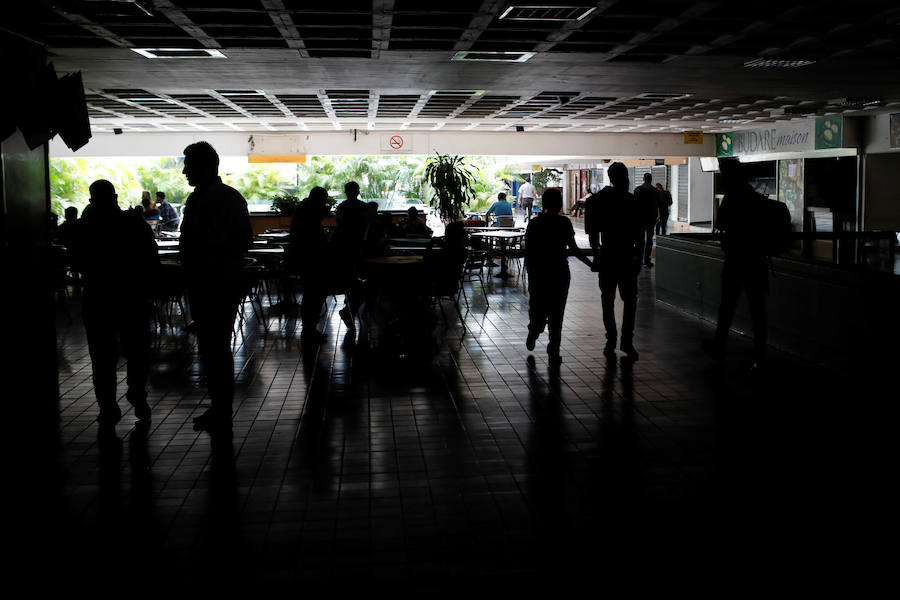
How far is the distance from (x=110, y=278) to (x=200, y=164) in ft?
3.08

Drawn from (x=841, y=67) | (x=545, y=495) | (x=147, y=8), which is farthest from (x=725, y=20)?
(x=545, y=495)

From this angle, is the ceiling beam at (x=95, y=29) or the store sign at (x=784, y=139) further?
the store sign at (x=784, y=139)

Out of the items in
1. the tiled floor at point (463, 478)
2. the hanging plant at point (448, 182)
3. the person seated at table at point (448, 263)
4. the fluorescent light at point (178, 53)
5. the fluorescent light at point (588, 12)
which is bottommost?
the tiled floor at point (463, 478)

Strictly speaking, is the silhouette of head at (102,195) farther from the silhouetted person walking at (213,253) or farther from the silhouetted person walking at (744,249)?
the silhouetted person walking at (744,249)

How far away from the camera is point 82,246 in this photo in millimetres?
5418

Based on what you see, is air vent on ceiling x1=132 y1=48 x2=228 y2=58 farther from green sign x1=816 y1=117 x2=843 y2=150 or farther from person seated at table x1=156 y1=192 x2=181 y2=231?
green sign x1=816 y1=117 x2=843 y2=150

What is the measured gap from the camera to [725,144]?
78.6ft

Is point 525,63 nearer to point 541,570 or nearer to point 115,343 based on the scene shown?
point 115,343

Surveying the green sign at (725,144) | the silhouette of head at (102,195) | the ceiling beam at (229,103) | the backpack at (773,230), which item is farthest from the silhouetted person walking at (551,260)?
the green sign at (725,144)

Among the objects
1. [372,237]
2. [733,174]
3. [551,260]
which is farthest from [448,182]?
[733,174]

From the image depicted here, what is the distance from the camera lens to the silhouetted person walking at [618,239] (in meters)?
7.43

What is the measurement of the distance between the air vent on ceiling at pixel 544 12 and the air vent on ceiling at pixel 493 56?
2069mm

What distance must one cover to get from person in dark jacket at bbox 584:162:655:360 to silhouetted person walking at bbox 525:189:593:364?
20cm

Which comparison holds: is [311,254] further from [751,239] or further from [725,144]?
[725,144]
